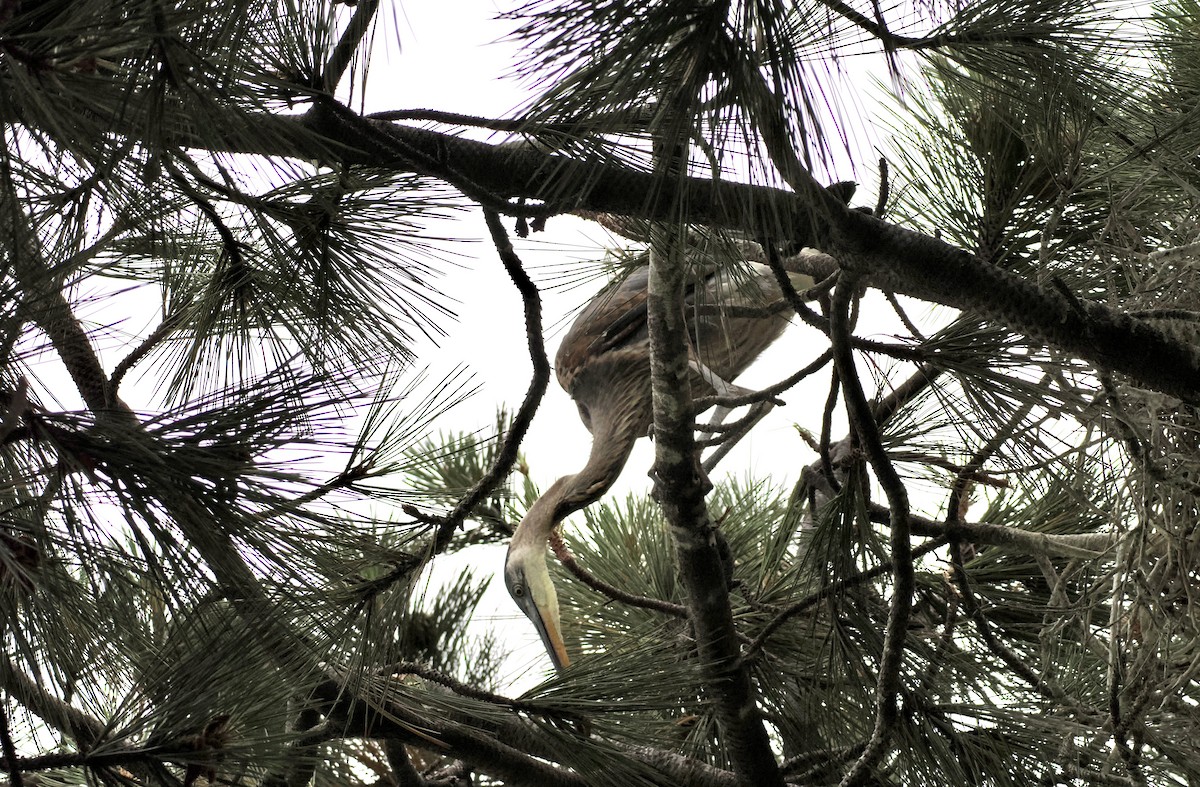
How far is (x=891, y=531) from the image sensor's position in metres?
1.05

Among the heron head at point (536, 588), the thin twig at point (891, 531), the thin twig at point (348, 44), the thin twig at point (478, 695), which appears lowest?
the thin twig at point (478, 695)

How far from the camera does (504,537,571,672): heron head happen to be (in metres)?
1.70

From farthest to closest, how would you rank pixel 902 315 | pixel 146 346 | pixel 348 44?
pixel 902 315 → pixel 146 346 → pixel 348 44

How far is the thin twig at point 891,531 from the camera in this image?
3.18ft

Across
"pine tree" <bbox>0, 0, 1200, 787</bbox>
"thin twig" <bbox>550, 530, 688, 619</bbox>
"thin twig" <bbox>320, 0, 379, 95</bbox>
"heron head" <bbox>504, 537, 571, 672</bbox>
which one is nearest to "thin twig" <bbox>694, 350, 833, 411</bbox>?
"pine tree" <bbox>0, 0, 1200, 787</bbox>

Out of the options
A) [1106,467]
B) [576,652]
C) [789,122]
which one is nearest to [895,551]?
[1106,467]

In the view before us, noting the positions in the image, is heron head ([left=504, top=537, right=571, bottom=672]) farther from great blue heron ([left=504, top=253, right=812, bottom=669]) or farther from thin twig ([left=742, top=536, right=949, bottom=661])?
thin twig ([left=742, top=536, right=949, bottom=661])

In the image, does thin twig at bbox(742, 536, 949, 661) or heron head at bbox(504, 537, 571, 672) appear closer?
thin twig at bbox(742, 536, 949, 661)

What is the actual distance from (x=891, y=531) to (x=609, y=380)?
1137 millimetres

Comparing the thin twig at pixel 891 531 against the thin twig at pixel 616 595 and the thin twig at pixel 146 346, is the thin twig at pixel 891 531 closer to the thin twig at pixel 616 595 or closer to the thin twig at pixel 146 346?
the thin twig at pixel 616 595

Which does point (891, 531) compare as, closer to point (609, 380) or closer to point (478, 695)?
point (478, 695)

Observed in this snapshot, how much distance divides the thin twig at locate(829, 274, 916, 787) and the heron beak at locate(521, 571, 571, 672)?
67 centimetres

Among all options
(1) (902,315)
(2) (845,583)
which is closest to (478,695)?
(2) (845,583)

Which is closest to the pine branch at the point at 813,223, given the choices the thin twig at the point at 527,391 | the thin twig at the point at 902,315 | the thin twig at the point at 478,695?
the thin twig at the point at 527,391
